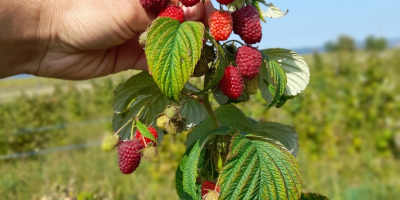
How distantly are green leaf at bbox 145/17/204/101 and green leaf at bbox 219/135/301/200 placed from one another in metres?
0.20

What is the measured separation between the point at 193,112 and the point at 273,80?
0.71 ft

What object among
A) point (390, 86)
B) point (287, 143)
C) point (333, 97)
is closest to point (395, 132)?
point (390, 86)

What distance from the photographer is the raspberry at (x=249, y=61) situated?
3.38ft

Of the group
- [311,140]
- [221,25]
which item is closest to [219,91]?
[221,25]

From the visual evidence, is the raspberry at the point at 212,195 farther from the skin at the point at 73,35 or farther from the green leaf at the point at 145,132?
the skin at the point at 73,35

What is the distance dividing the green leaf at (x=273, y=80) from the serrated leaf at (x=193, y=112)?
0.17 metres

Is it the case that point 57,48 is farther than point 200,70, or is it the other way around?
point 57,48

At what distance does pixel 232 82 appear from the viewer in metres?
1.02

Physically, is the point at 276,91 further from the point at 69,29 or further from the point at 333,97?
the point at 333,97

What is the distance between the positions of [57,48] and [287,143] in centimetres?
90

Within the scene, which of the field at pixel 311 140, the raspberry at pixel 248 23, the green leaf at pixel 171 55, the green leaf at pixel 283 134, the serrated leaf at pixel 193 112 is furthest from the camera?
the field at pixel 311 140

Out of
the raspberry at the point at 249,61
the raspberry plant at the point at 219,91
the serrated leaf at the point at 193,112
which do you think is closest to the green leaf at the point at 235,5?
the raspberry plant at the point at 219,91

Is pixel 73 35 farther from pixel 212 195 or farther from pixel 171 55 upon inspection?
pixel 212 195

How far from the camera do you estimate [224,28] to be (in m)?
1.02
